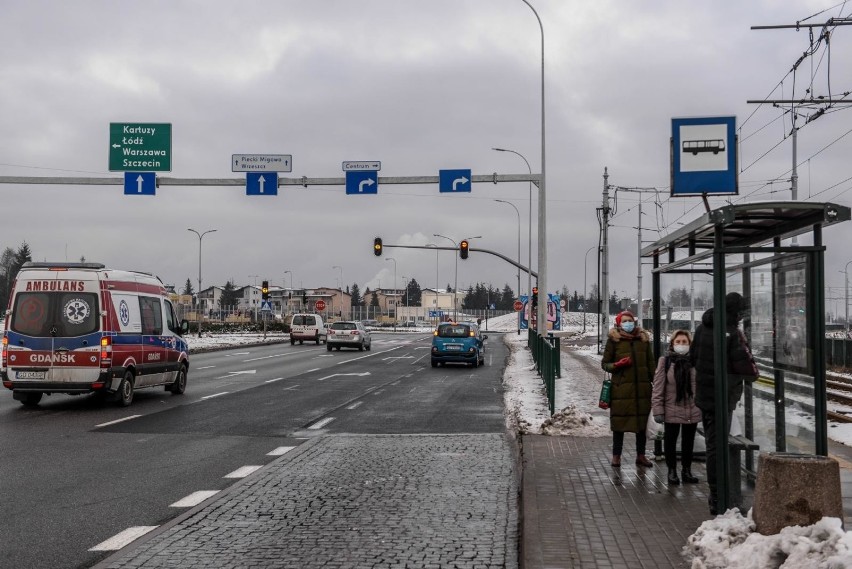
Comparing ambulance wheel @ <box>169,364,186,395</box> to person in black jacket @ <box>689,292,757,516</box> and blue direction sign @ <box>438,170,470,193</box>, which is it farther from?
person in black jacket @ <box>689,292,757,516</box>

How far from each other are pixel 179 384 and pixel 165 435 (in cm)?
671

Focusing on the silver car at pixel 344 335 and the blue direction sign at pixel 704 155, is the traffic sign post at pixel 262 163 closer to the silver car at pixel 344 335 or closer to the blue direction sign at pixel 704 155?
the silver car at pixel 344 335

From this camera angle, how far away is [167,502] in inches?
310

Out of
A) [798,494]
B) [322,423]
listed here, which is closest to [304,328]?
[322,423]

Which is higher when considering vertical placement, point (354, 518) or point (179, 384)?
point (179, 384)

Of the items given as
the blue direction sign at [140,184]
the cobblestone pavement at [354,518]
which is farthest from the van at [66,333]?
the blue direction sign at [140,184]

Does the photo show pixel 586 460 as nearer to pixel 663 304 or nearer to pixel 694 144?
pixel 663 304

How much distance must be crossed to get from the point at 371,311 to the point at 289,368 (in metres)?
100

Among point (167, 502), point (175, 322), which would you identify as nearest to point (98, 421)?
point (175, 322)

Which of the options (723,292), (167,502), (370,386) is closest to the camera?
(723,292)

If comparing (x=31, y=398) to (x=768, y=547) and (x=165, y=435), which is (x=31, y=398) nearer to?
(x=165, y=435)

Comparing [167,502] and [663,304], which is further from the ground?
[663,304]

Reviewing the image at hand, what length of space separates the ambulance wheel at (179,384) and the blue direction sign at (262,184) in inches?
340

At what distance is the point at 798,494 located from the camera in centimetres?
520
